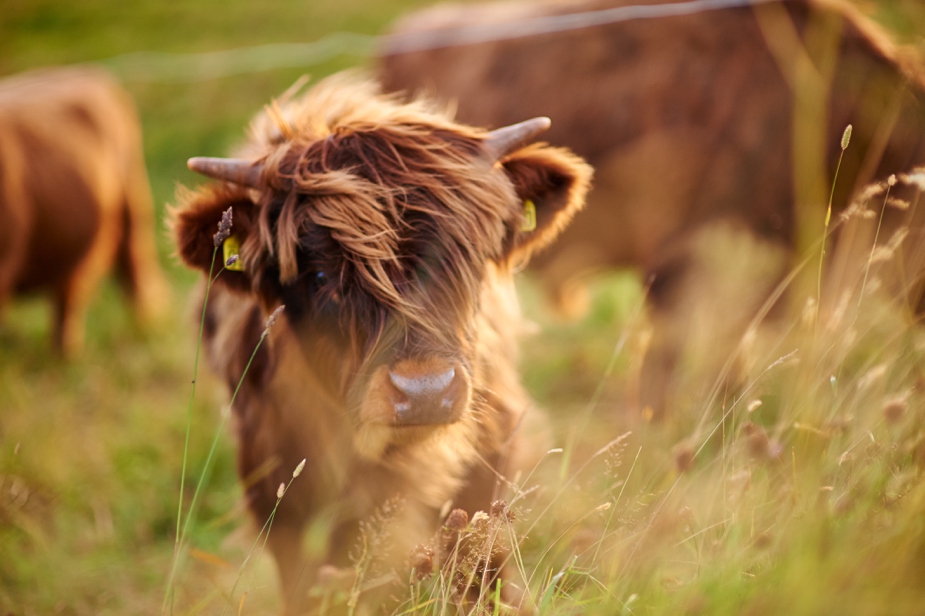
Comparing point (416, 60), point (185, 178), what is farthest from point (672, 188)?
point (185, 178)

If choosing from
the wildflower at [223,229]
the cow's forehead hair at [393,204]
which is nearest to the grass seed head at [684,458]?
the cow's forehead hair at [393,204]

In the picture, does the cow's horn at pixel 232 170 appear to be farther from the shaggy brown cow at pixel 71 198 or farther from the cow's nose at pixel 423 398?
the shaggy brown cow at pixel 71 198

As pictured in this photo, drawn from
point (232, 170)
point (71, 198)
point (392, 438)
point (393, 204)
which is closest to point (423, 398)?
point (392, 438)

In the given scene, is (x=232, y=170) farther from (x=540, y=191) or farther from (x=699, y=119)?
(x=699, y=119)

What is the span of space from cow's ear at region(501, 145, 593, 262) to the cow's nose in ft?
2.09

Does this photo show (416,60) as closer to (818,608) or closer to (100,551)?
(100,551)

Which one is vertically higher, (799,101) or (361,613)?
(799,101)

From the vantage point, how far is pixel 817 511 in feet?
4.78

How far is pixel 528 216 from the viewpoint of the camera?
2.15 metres

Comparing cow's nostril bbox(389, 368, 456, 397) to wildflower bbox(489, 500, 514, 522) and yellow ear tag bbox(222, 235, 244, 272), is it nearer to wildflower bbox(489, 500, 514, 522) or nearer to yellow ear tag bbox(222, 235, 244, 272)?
wildflower bbox(489, 500, 514, 522)

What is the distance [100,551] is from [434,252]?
2271 mm

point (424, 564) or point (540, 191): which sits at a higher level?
point (540, 191)

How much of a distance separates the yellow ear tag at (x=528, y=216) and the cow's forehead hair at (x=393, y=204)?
0.22 ft

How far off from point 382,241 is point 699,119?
2216 millimetres
